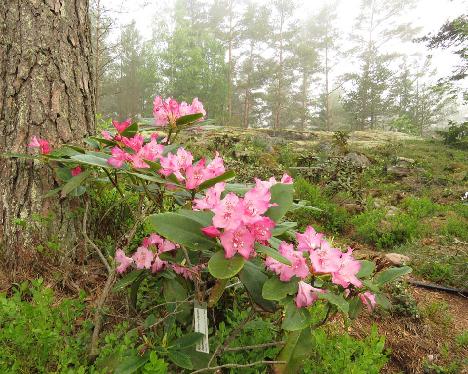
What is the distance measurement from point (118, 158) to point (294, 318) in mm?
809

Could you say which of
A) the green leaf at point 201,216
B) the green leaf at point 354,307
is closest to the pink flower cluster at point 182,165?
the green leaf at point 201,216

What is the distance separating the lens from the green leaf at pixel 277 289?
3.19ft

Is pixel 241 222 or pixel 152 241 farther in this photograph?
pixel 152 241

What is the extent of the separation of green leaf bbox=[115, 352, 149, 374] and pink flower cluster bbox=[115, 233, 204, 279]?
1.13 ft

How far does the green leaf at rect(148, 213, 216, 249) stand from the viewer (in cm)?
98

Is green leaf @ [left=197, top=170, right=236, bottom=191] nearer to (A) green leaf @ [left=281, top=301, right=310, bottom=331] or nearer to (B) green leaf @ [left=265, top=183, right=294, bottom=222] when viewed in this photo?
(B) green leaf @ [left=265, top=183, right=294, bottom=222]

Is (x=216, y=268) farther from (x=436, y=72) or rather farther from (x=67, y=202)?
(x=436, y=72)

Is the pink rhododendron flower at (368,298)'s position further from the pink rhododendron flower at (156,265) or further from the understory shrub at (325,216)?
the understory shrub at (325,216)

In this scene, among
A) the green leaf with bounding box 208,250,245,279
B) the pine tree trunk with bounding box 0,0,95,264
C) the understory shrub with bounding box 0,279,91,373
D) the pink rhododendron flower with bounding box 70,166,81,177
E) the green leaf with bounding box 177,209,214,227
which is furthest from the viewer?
the pine tree trunk with bounding box 0,0,95,264

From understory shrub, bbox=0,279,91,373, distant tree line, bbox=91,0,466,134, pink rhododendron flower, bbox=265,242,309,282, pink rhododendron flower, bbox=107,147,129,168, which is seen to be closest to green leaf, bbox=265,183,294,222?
pink rhododendron flower, bbox=265,242,309,282

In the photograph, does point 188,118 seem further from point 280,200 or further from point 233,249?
point 233,249

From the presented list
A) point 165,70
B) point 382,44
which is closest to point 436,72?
point 382,44

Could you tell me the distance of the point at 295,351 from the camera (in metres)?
1.16

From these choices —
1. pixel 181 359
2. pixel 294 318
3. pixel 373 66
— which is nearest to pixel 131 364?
pixel 181 359
